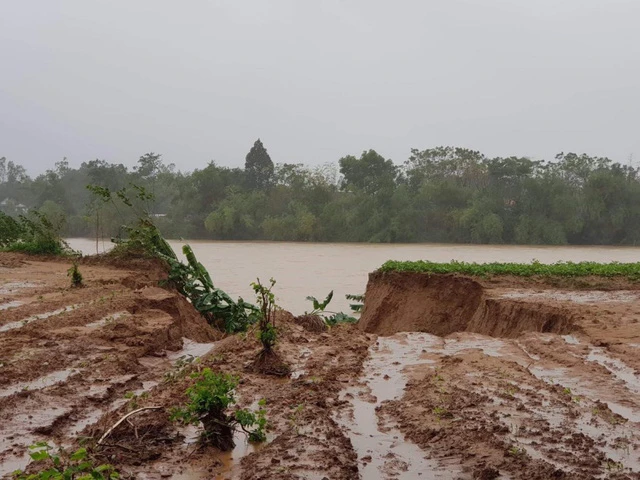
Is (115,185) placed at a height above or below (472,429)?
above

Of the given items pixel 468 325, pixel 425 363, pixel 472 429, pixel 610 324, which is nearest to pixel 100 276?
pixel 468 325

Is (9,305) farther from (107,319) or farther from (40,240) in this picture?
(40,240)

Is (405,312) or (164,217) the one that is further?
(164,217)

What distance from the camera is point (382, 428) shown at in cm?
494

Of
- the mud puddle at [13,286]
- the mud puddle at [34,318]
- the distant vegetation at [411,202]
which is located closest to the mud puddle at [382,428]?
the mud puddle at [34,318]

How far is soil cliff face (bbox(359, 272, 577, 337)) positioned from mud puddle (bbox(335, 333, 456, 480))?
3.28 metres

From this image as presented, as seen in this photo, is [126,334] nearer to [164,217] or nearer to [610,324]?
[610,324]

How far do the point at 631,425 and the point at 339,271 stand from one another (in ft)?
75.7

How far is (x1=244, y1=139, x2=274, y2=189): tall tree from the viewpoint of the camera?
58812 mm

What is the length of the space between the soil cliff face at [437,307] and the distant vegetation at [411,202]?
32224 mm

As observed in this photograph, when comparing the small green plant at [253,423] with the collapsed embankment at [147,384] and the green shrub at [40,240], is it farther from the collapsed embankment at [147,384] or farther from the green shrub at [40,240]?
the green shrub at [40,240]

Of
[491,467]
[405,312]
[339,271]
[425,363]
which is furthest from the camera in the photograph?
[339,271]

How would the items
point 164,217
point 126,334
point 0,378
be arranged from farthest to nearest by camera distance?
point 164,217, point 126,334, point 0,378

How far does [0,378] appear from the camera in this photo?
18.6 ft
